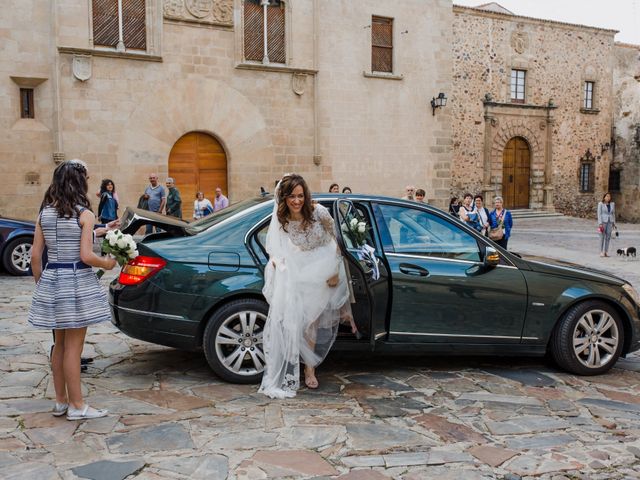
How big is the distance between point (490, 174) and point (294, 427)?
90.9 feet

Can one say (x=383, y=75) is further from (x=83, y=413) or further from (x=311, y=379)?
(x=83, y=413)

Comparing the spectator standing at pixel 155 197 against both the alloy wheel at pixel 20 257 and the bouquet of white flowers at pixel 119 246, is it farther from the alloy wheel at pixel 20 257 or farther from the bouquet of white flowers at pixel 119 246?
the bouquet of white flowers at pixel 119 246

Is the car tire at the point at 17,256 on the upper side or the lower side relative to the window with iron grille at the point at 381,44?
lower

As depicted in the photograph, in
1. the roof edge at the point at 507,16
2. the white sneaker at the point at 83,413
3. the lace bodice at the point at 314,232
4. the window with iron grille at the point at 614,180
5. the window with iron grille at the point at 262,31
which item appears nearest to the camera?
the white sneaker at the point at 83,413

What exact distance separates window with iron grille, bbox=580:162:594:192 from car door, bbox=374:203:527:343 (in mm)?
30689

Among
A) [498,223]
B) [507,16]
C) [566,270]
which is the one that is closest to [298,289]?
[566,270]

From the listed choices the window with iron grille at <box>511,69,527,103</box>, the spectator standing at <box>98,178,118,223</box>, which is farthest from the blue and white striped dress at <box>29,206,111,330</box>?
the window with iron grille at <box>511,69,527,103</box>

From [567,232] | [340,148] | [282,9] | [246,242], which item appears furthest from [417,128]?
[246,242]

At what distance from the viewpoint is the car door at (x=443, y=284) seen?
5.88 meters

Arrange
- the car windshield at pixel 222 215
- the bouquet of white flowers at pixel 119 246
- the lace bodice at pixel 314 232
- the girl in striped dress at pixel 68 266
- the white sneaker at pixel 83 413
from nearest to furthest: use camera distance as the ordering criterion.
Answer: the girl in striped dress at pixel 68 266 < the white sneaker at pixel 83 413 < the bouquet of white flowers at pixel 119 246 < the lace bodice at pixel 314 232 < the car windshield at pixel 222 215

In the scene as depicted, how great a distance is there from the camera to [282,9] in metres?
19.1

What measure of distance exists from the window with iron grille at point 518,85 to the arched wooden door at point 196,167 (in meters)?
17.8

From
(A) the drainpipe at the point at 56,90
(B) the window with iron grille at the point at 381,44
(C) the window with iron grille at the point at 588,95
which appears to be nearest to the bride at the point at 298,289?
(A) the drainpipe at the point at 56,90

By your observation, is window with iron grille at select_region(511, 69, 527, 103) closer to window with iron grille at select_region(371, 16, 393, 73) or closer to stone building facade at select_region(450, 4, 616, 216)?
stone building facade at select_region(450, 4, 616, 216)
